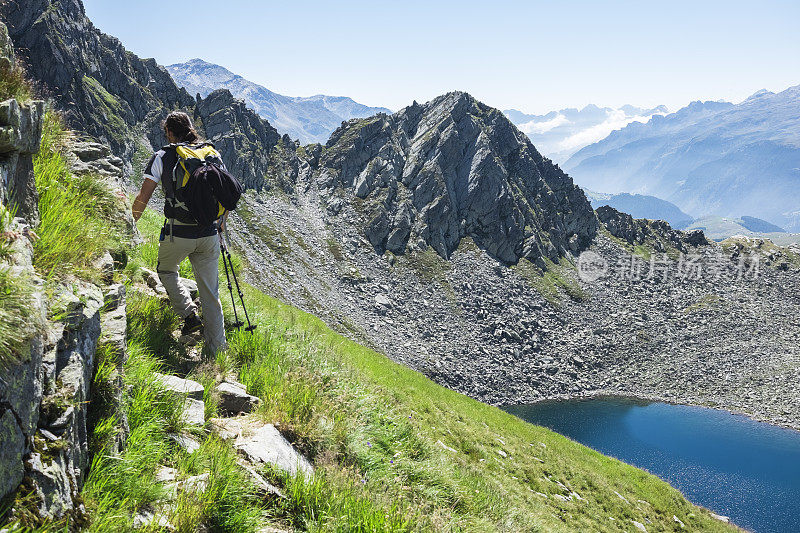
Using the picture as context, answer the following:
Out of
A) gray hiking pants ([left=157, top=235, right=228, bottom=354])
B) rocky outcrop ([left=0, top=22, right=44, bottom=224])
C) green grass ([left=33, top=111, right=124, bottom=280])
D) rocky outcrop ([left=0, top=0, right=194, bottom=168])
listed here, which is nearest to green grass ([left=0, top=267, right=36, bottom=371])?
green grass ([left=33, top=111, right=124, bottom=280])

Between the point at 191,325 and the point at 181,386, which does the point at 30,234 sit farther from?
the point at 191,325

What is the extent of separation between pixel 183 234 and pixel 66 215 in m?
1.86

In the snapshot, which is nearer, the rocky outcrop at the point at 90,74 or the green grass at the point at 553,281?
the rocky outcrop at the point at 90,74

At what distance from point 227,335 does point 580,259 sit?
13019 centimetres

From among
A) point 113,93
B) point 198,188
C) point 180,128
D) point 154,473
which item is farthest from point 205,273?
point 113,93

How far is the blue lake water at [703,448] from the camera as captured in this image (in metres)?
55.4

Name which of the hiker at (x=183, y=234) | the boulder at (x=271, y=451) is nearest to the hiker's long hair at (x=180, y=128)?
the hiker at (x=183, y=234)

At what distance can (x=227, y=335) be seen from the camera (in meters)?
Answer: 8.70

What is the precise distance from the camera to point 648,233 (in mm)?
136625

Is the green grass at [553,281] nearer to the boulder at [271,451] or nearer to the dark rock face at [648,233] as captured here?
the dark rock face at [648,233]

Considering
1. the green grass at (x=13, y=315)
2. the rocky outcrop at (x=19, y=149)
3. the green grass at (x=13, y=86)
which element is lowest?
the green grass at (x=13, y=315)

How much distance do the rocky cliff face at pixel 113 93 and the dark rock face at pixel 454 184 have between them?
24.4 metres

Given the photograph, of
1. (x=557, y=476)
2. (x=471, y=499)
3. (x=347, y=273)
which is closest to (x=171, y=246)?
(x=471, y=499)

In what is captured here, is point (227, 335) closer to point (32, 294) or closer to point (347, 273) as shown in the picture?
point (32, 294)
